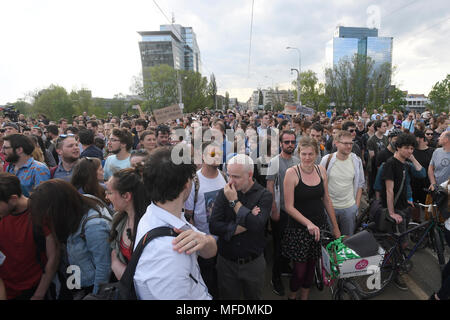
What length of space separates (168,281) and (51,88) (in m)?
69.4

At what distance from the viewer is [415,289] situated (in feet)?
10.8

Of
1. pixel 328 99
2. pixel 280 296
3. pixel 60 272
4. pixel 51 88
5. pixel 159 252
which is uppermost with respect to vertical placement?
pixel 51 88

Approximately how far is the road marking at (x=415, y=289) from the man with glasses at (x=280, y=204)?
1597 mm

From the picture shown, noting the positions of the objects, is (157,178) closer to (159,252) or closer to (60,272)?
(159,252)

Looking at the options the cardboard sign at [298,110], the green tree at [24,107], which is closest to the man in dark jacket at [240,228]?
the cardboard sign at [298,110]

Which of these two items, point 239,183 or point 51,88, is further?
point 51,88

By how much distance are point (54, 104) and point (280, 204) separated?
2420 inches

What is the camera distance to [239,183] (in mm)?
2295

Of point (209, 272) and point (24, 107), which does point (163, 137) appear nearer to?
point (209, 272)

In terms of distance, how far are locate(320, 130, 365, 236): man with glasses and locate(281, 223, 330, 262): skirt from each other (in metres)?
0.80

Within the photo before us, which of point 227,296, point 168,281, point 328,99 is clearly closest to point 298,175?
point 227,296

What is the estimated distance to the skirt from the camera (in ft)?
9.29

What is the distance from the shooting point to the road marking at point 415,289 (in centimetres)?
315

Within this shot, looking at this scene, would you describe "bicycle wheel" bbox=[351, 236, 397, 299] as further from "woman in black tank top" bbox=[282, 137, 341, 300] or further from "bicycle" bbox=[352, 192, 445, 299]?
"woman in black tank top" bbox=[282, 137, 341, 300]
